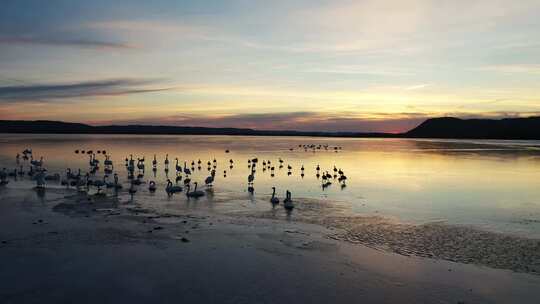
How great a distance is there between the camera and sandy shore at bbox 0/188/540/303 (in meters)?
9.13

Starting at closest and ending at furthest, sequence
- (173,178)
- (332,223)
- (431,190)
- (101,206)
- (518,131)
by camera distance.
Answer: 1. (332,223)
2. (101,206)
3. (431,190)
4. (173,178)
5. (518,131)

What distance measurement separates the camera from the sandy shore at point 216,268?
913 centimetres

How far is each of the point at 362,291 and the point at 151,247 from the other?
18.2 ft

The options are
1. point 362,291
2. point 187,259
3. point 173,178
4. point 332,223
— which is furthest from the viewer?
point 173,178

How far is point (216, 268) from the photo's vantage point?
10.6 meters

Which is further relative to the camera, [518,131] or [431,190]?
[518,131]

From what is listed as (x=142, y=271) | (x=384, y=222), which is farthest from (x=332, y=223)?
(x=142, y=271)

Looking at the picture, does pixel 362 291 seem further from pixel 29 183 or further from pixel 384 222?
pixel 29 183

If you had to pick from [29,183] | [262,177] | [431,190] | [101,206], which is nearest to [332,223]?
[101,206]

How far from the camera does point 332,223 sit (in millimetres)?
15375

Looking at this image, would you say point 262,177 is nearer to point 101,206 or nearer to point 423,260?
point 101,206

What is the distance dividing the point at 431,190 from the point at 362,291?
51.7 feet

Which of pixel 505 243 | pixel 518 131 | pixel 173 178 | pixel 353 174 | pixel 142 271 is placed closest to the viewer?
pixel 142 271

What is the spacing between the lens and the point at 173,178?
28203 millimetres
